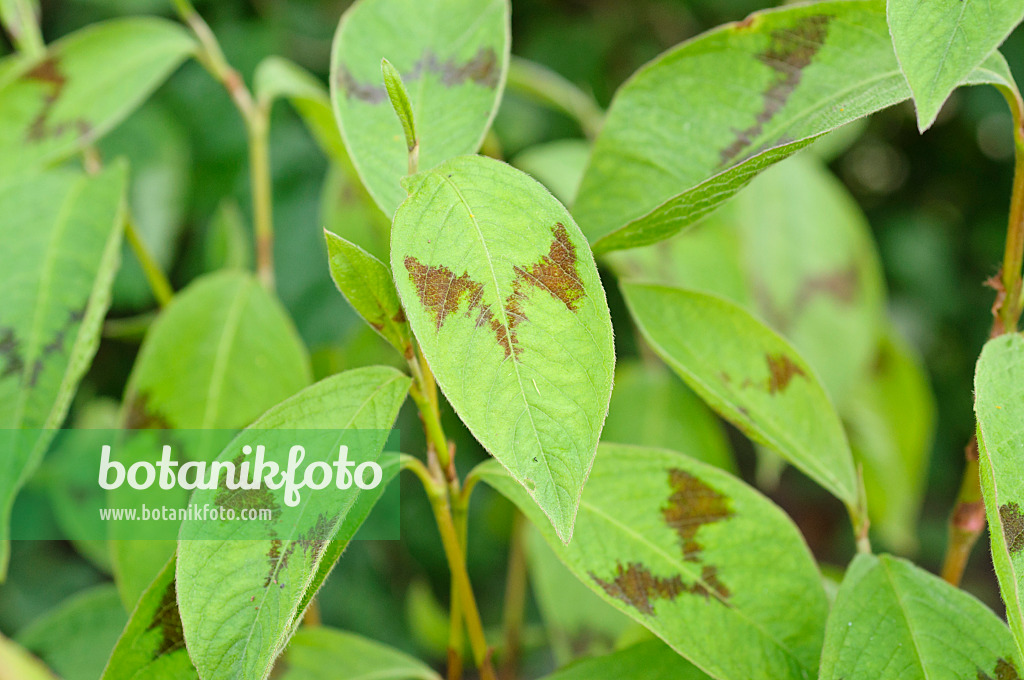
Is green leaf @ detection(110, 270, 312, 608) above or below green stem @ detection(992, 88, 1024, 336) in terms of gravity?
below

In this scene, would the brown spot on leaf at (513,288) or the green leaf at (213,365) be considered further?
the green leaf at (213,365)

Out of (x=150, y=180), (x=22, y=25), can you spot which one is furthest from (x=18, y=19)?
(x=150, y=180)

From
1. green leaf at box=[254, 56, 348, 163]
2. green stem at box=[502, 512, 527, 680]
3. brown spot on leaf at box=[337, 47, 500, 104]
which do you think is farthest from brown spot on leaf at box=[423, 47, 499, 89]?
green stem at box=[502, 512, 527, 680]

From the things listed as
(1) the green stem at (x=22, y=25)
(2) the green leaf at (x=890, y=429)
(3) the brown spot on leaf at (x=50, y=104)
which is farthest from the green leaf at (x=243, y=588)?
(2) the green leaf at (x=890, y=429)

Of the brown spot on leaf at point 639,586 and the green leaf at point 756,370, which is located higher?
the green leaf at point 756,370

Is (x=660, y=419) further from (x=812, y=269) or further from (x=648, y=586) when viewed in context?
(x=648, y=586)

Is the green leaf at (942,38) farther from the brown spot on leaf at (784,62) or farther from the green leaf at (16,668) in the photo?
the green leaf at (16,668)

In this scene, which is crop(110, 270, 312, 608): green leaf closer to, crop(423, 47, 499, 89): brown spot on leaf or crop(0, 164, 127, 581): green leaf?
crop(0, 164, 127, 581): green leaf
